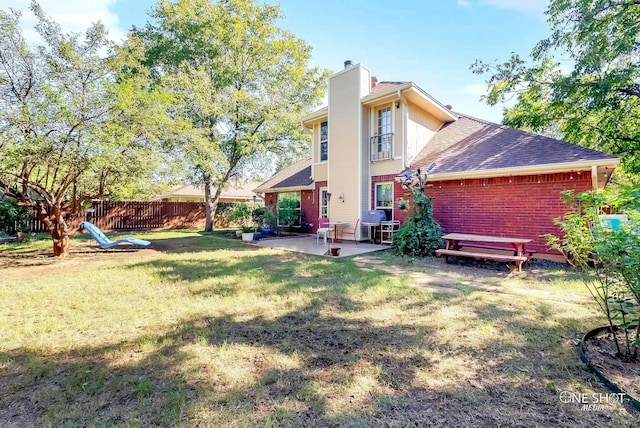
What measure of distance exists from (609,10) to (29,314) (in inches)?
633

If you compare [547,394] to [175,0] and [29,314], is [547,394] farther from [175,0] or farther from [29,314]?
[175,0]

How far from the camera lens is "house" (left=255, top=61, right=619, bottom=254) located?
809 centimetres

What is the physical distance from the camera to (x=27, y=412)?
7.29ft

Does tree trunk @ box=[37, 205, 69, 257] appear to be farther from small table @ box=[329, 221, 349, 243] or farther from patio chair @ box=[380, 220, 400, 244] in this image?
patio chair @ box=[380, 220, 400, 244]

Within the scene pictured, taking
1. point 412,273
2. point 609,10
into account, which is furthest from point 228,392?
point 609,10

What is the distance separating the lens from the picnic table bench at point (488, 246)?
6.90 m

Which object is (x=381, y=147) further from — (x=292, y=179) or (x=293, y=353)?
(x=293, y=353)

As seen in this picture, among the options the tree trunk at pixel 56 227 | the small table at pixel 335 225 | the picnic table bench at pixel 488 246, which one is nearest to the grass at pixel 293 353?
the picnic table bench at pixel 488 246

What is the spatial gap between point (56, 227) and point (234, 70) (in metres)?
12.4

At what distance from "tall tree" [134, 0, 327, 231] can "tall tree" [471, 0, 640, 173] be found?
10667 mm

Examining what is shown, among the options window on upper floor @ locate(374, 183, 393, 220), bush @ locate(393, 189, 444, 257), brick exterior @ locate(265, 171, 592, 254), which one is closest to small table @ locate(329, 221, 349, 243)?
window on upper floor @ locate(374, 183, 393, 220)

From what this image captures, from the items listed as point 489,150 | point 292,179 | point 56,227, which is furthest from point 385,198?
point 56,227

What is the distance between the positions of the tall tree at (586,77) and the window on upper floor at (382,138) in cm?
390

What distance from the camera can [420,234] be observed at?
29.0 feet
